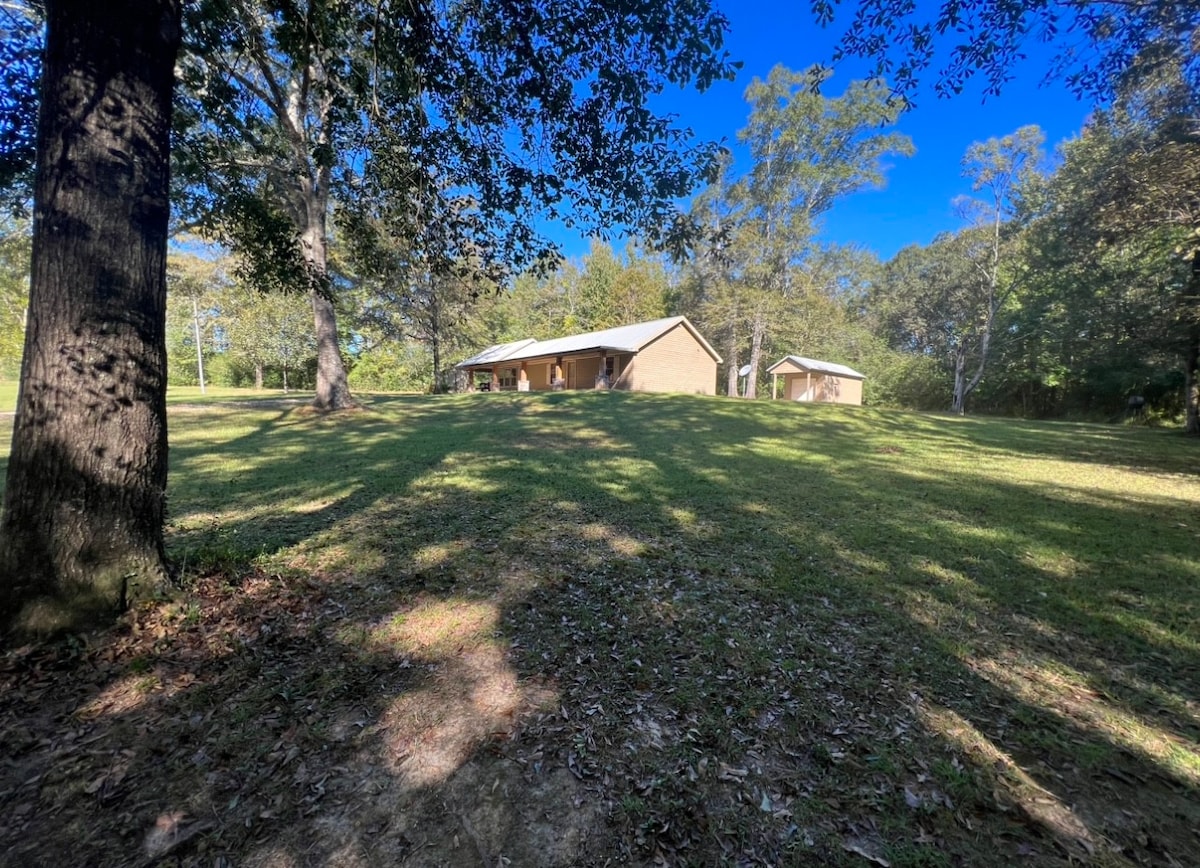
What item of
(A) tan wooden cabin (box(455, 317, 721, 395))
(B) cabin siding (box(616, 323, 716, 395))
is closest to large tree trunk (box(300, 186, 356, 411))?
(A) tan wooden cabin (box(455, 317, 721, 395))

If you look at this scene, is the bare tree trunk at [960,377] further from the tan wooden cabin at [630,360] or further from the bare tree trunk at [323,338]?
the bare tree trunk at [323,338]

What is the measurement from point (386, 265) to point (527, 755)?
6.16 m

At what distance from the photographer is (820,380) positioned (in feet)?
106

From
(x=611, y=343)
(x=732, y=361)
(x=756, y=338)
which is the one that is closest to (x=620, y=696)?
(x=611, y=343)

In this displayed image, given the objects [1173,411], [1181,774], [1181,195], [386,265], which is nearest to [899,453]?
[1181,195]

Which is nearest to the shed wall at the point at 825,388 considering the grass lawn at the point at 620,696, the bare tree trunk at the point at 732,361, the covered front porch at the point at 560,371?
the bare tree trunk at the point at 732,361

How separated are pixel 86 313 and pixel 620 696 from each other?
3424 mm

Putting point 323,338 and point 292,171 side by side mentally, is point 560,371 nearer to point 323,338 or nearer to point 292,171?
point 323,338

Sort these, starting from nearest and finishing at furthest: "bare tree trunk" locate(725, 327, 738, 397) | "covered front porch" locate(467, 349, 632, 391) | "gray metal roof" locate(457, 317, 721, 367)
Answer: "gray metal roof" locate(457, 317, 721, 367), "covered front porch" locate(467, 349, 632, 391), "bare tree trunk" locate(725, 327, 738, 397)

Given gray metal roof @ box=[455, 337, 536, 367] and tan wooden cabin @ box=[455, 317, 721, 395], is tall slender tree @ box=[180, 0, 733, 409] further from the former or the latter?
gray metal roof @ box=[455, 337, 536, 367]

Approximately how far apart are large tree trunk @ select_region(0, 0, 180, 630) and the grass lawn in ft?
1.41

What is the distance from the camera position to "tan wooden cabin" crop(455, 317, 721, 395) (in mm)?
26109

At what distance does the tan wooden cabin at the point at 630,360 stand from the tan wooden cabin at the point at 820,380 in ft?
19.9

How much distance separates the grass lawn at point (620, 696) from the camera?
1814 millimetres
